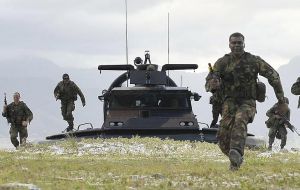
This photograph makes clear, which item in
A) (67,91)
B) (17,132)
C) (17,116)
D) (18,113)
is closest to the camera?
(18,113)

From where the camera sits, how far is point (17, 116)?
86.3ft

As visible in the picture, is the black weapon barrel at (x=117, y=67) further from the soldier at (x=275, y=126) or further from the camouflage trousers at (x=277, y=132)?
the camouflage trousers at (x=277, y=132)

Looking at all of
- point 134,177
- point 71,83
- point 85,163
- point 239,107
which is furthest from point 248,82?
point 71,83

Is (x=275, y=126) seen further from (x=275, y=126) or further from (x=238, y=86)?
(x=238, y=86)

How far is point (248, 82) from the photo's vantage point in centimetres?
1205

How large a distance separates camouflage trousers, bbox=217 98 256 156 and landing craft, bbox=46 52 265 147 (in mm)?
12380

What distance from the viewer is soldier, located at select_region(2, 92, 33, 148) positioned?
2608 cm

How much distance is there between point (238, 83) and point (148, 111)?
595 inches

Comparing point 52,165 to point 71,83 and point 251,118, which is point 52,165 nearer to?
point 251,118

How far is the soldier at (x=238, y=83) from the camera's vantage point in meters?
11.8

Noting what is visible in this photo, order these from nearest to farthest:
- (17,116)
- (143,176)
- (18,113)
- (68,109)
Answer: (143,176), (18,113), (17,116), (68,109)

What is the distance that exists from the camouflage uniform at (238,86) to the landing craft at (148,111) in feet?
40.6

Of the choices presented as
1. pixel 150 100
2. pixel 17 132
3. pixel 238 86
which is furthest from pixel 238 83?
pixel 17 132

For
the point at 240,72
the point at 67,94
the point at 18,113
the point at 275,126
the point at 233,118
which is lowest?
the point at 275,126
